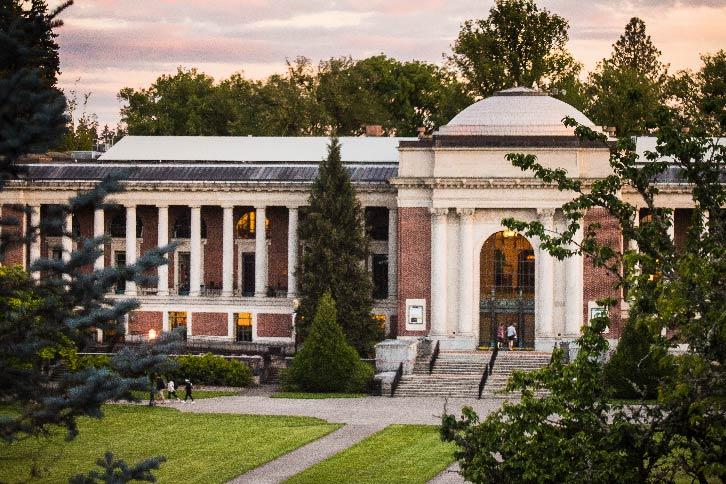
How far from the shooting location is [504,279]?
81438mm

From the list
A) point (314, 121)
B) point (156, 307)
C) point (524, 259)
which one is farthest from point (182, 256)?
point (314, 121)

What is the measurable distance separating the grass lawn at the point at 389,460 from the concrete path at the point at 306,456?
40cm

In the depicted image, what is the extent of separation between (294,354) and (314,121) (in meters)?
49.3

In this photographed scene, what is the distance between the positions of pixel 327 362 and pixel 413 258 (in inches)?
494

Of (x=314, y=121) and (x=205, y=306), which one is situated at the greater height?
(x=314, y=121)

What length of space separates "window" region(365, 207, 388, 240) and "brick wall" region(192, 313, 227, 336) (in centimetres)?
901

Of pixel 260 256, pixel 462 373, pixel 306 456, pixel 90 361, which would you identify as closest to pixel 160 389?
pixel 90 361

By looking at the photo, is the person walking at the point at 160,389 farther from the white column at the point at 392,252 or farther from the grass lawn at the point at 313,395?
the white column at the point at 392,252

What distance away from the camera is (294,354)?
79.0m

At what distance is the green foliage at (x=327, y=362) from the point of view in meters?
71.2

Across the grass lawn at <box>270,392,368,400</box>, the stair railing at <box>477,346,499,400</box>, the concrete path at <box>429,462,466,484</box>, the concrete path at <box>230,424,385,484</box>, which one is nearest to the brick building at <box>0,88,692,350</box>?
the stair railing at <box>477,346,499,400</box>

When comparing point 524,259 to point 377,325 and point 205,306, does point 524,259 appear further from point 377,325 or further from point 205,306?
point 205,306

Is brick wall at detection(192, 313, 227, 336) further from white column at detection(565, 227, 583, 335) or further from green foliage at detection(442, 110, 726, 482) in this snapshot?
green foliage at detection(442, 110, 726, 482)

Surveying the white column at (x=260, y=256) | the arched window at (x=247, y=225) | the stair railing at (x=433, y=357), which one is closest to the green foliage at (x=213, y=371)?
the stair railing at (x=433, y=357)
